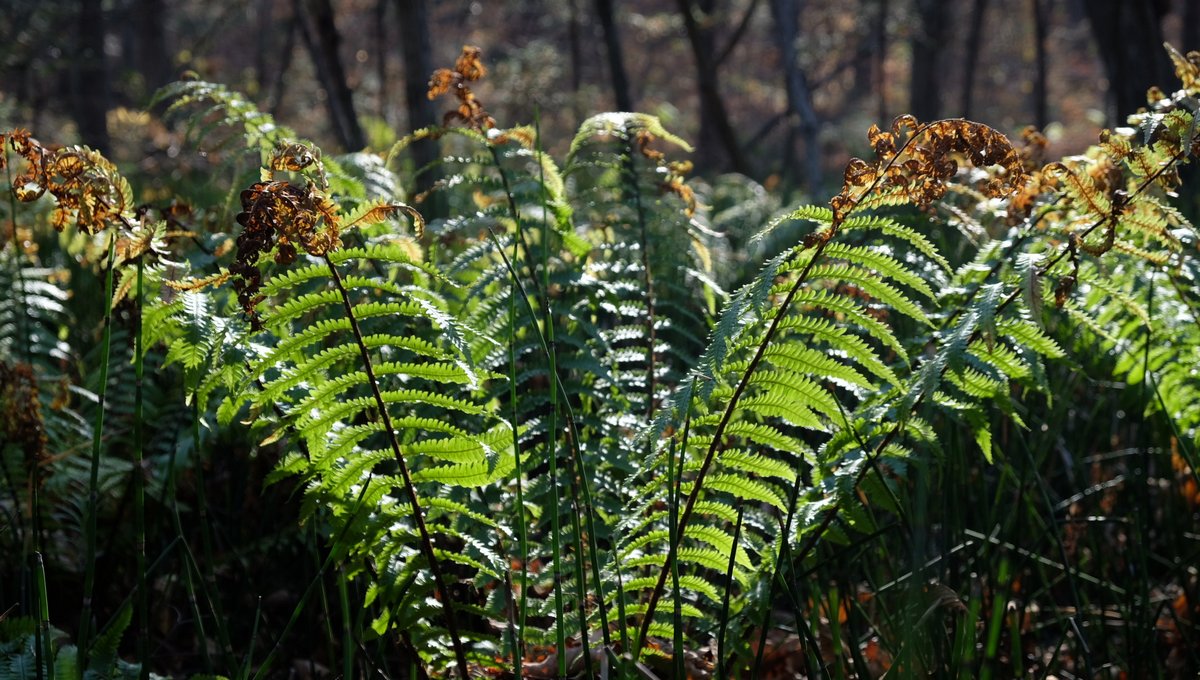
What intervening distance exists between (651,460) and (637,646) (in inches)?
10.4

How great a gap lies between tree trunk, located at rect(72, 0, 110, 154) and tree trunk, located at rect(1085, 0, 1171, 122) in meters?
7.39

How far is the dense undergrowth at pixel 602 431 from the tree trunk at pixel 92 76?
7253 mm

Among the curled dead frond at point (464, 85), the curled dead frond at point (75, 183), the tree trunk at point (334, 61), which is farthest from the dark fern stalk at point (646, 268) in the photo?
the tree trunk at point (334, 61)

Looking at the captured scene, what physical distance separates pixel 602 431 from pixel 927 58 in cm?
1083

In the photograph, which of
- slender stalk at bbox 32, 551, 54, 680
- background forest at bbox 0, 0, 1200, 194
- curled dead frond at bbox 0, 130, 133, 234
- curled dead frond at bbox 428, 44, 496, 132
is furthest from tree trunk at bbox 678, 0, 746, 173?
slender stalk at bbox 32, 551, 54, 680

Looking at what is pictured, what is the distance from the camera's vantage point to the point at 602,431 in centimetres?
197

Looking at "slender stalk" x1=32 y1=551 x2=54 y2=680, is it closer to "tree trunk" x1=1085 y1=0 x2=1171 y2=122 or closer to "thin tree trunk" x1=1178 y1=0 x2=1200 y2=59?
"tree trunk" x1=1085 y1=0 x2=1171 y2=122

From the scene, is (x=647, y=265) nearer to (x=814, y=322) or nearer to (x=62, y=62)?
(x=814, y=322)

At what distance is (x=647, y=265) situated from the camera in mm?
2160

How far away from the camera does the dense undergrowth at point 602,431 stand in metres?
1.37

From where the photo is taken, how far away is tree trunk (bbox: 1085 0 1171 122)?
550 centimetres

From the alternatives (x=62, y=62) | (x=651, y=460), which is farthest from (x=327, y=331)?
(x=62, y=62)

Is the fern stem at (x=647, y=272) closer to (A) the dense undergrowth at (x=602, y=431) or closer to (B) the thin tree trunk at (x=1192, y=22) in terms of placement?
(A) the dense undergrowth at (x=602, y=431)

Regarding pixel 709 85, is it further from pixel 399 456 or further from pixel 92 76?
pixel 92 76
